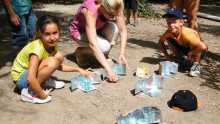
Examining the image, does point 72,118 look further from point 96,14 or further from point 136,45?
point 136,45

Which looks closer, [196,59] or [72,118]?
[72,118]

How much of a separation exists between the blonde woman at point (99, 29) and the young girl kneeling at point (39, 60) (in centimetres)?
59

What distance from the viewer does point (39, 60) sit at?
8.05 ft

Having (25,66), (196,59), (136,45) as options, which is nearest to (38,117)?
(25,66)

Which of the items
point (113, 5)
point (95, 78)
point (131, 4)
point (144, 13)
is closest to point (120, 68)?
point (95, 78)

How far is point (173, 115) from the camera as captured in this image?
2.36 metres

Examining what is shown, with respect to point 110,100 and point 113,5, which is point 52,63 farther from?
point 113,5

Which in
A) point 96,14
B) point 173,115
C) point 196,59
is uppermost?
point 96,14

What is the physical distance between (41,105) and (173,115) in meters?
1.52

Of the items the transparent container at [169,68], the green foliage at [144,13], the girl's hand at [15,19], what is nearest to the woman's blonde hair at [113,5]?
the transparent container at [169,68]

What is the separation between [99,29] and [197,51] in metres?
1.67

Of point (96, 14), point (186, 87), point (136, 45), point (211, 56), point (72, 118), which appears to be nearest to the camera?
point (72, 118)

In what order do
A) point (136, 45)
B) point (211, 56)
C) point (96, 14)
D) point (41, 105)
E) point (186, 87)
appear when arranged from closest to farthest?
point (41, 105) → point (186, 87) → point (96, 14) → point (211, 56) → point (136, 45)

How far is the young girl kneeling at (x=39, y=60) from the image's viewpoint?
2.37 meters
